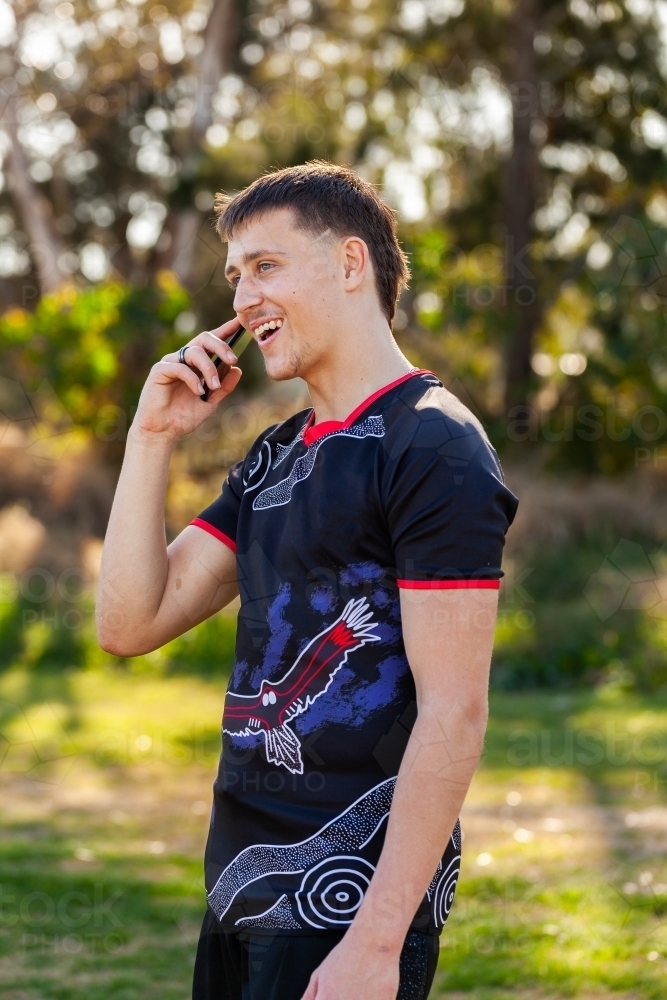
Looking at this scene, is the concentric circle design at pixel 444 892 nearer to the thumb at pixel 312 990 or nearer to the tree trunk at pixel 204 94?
the thumb at pixel 312 990

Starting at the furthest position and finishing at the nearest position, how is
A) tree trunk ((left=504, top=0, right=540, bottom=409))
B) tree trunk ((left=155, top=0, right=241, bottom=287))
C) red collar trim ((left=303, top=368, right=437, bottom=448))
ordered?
tree trunk ((left=155, top=0, right=241, bottom=287)) < tree trunk ((left=504, top=0, right=540, bottom=409)) < red collar trim ((left=303, top=368, right=437, bottom=448))

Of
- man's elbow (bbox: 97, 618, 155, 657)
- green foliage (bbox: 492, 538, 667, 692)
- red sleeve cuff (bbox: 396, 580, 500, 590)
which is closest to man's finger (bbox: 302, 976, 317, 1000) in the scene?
red sleeve cuff (bbox: 396, 580, 500, 590)

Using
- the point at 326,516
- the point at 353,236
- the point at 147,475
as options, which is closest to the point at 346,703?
the point at 326,516

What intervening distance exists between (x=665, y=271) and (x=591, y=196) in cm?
452

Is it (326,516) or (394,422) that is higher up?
(394,422)

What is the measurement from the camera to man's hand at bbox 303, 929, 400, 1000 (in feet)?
4.83

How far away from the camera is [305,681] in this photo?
Result: 167 centimetres

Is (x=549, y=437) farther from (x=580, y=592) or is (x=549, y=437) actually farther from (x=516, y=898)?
(x=516, y=898)

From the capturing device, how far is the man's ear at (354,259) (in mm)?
Result: 1776

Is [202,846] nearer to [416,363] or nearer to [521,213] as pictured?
[416,363]

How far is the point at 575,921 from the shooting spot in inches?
154

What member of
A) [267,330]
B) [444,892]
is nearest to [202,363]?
[267,330]

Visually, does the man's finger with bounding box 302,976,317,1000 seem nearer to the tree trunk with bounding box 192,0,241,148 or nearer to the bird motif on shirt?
the bird motif on shirt

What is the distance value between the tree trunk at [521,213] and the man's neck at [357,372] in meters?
11.6
